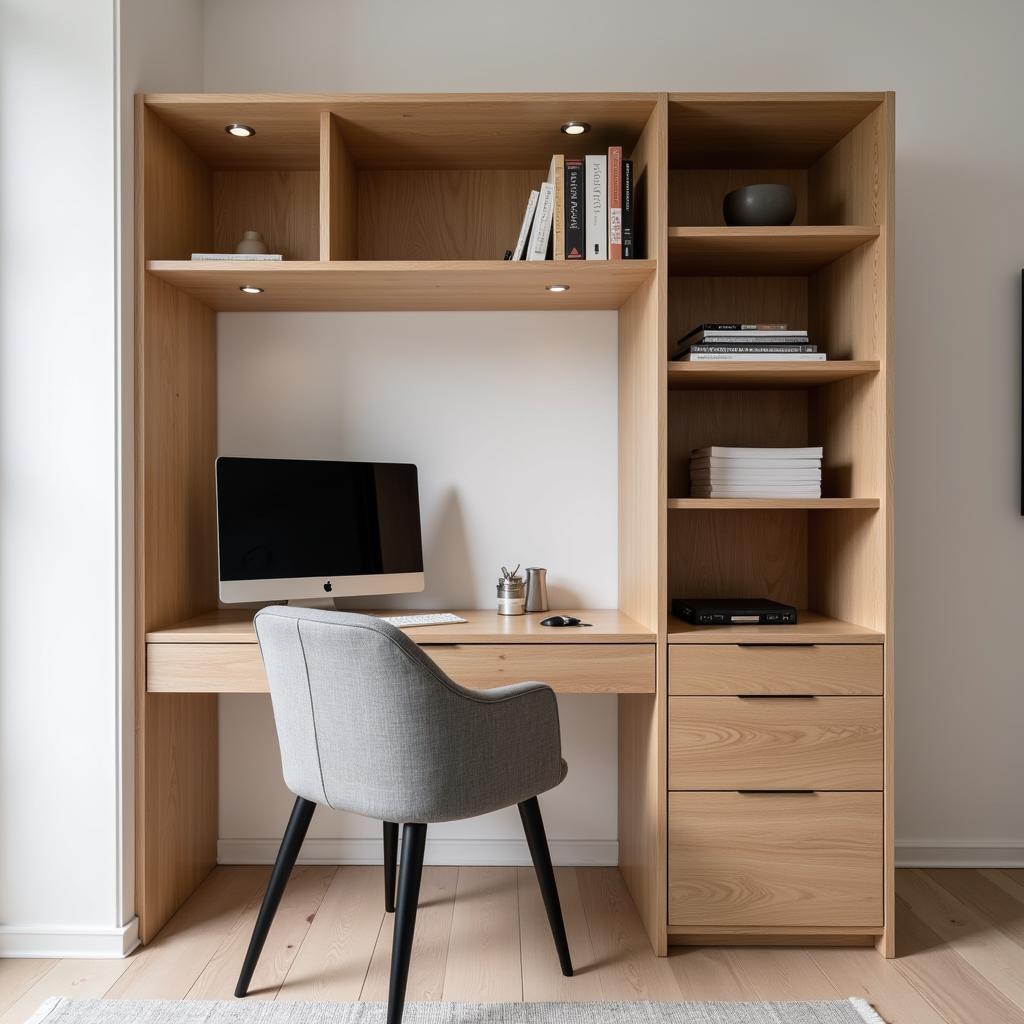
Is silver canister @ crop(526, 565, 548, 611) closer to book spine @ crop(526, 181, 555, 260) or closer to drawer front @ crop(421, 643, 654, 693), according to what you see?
drawer front @ crop(421, 643, 654, 693)

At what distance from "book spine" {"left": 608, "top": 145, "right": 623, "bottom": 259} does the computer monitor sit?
878 millimetres

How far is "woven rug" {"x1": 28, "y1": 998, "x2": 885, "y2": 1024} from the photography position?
5.79 feet

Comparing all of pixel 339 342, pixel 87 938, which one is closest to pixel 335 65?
pixel 339 342

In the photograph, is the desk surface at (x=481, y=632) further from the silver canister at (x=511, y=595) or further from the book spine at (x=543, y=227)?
the book spine at (x=543, y=227)

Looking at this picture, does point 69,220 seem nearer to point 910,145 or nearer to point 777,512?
point 777,512

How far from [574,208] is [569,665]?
3.81 ft

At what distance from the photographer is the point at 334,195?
7.17ft

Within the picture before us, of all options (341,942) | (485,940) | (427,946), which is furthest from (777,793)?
(341,942)

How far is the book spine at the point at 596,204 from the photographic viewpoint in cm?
213

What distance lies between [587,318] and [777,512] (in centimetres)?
83

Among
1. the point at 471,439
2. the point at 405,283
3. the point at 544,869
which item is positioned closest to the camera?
the point at 544,869

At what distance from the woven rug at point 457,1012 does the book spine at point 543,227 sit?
1.78 metres

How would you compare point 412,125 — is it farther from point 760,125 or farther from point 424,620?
point 424,620

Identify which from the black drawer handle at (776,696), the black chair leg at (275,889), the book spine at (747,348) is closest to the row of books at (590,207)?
the book spine at (747,348)
